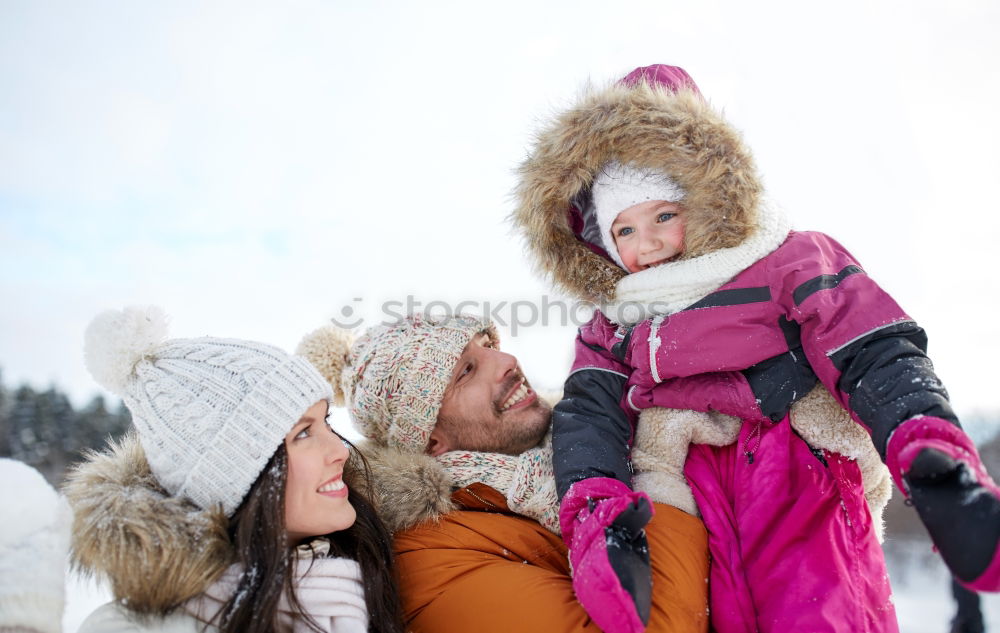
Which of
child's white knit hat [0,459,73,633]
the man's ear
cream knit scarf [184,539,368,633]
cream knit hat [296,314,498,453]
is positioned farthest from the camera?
the man's ear

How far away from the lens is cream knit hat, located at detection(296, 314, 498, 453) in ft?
8.34

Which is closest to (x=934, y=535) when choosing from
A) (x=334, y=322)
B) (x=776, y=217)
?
(x=776, y=217)

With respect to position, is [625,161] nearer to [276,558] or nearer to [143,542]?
[276,558]

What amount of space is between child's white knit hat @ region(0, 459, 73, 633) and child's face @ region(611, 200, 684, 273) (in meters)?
1.92

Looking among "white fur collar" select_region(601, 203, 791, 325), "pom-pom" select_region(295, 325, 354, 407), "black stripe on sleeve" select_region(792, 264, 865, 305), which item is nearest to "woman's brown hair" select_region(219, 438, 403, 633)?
"pom-pom" select_region(295, 325, 354, 407)

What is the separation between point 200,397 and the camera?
5.54ft

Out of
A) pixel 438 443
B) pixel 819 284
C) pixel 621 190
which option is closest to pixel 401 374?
pixel 438 443

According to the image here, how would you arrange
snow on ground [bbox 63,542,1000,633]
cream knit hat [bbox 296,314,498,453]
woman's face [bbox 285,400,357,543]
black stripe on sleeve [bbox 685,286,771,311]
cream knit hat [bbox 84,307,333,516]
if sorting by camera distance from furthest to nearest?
1. snow on ground [bbox 63,542,1000,633]
2. cream knit hat [bbox 296,314,498,453]
3. black stripe on sleeve [bbox 685,286,771,311]
4. woman's face [bbox 285,400,357,543]
5. cream knit hat [bbox 84,307,333,516]

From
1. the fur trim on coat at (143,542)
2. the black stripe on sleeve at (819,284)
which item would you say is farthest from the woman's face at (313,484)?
the black stripe on sleeve at (819,284)

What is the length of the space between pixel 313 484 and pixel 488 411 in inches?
37.7

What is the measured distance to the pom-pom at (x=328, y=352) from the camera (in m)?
2.75

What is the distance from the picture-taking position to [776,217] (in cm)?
206

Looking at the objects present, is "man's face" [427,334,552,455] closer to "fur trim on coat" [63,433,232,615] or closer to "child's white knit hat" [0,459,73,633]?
"fur trim on coat" [63,433,232,615]

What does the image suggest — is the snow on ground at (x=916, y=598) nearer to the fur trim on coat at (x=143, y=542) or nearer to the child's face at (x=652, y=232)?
the fur trim on coat at (x=143, y=542)
